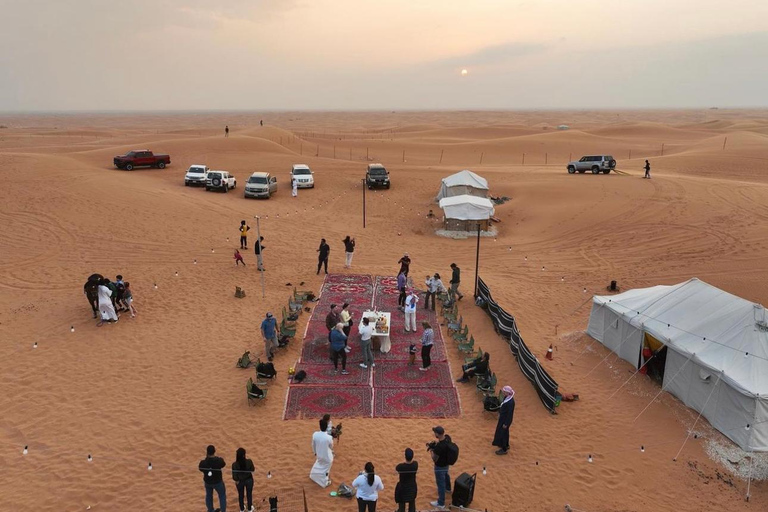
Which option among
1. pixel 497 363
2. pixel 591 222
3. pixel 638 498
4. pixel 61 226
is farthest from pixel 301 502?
pixel 591 222

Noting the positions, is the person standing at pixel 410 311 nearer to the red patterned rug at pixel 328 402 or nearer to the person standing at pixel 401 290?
the person standing at pixel 401 290

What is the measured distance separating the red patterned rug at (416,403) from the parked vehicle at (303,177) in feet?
83.3

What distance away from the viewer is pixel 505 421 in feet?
33.3

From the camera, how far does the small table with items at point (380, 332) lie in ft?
46.5

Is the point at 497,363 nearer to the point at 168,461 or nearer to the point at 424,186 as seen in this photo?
the point at 168,461

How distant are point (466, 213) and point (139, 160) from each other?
2608 cm

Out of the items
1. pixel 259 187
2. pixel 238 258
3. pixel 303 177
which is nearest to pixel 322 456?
pixel 238 258

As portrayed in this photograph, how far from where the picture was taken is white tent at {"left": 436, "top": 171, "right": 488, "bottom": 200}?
3172 centimetres

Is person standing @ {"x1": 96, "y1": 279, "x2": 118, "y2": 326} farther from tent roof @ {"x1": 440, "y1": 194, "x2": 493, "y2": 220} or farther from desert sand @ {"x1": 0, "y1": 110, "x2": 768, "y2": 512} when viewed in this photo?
tent roof @ {"x1": 440, "y1": 194, "x2": 493, "y2": 220}

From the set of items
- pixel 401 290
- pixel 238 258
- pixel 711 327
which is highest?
pixel 711 327

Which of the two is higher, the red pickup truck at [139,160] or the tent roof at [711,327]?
the red pickup truck at [139,160]

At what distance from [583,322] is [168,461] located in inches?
522

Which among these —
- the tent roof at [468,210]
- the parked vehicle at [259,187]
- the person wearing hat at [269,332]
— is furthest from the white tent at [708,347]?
the parked vehicle at [259,187]

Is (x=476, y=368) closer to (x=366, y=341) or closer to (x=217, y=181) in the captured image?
(x=366, y=341)
